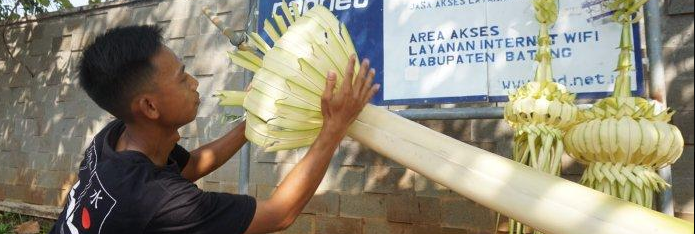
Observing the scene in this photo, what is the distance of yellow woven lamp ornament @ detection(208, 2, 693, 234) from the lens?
0.81 meters

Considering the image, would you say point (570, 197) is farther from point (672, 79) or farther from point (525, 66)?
point (672, 79)

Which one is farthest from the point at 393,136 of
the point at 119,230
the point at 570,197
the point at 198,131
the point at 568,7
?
the point at 198,131

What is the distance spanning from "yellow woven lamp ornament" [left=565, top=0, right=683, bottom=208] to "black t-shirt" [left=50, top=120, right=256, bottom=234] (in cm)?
83

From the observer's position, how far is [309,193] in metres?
1.24

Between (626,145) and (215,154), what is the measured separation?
132 cm

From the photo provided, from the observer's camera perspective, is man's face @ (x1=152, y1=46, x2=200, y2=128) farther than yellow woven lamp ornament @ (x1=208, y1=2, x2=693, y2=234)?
Yes

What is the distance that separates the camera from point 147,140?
4.66 ft

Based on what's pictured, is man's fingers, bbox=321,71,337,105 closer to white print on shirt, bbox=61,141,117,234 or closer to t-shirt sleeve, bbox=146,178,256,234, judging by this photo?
t-shirt sleeve, bbox=146,178,256,234

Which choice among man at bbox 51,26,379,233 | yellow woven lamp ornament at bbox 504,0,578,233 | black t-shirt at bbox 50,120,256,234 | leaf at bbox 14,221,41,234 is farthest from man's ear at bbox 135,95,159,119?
leaf at bbox 14,221,41,234

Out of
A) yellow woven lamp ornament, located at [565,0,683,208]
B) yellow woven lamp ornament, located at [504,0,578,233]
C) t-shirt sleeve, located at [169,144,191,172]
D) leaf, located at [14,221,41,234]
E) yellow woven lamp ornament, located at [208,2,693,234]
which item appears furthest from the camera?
leaf, located at [14,221,41,234]

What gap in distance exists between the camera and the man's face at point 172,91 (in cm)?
133

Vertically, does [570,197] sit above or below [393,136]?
below

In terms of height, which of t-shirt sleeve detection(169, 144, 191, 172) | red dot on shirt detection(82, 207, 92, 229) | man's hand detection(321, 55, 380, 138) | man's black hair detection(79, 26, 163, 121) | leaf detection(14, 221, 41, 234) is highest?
man's black hair detection(79, 26, 163, 121)

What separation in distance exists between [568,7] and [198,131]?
97.5 inches
